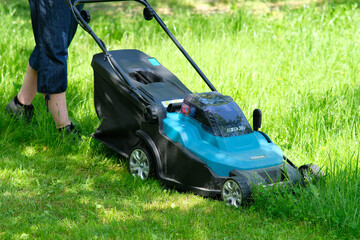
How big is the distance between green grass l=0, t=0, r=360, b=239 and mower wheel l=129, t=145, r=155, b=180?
61 millimetres

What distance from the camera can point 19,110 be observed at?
162 inches

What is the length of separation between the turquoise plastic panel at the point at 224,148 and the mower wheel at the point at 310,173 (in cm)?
15

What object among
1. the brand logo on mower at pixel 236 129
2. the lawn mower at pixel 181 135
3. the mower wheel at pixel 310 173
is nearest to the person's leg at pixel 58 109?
the lawn mower at pixel 181 135

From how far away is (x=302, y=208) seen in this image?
110 inches

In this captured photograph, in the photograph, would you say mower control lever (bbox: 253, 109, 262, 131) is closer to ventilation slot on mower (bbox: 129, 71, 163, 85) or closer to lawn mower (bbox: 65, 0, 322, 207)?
lawn mower (bbox: 65, 0, 322, 207)

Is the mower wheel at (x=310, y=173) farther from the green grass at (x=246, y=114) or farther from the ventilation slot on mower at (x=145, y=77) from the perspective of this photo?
the ventilation slot on mower at (x=145, y=77)

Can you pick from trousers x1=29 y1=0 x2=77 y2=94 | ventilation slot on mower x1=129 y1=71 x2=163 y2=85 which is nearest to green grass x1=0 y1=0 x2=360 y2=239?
trousers x1=29 y1=0 x2=77 y2=94

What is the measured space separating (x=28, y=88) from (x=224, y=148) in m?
1.78

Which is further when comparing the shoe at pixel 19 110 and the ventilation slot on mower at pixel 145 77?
the shoe at pixel 19 110

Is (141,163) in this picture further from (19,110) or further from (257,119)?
(19,110)

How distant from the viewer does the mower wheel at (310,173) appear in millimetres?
2994

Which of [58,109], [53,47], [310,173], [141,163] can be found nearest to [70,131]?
[58,109]

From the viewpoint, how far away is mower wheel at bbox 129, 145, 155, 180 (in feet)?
10.8

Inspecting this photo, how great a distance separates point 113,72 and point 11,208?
1.10 m
